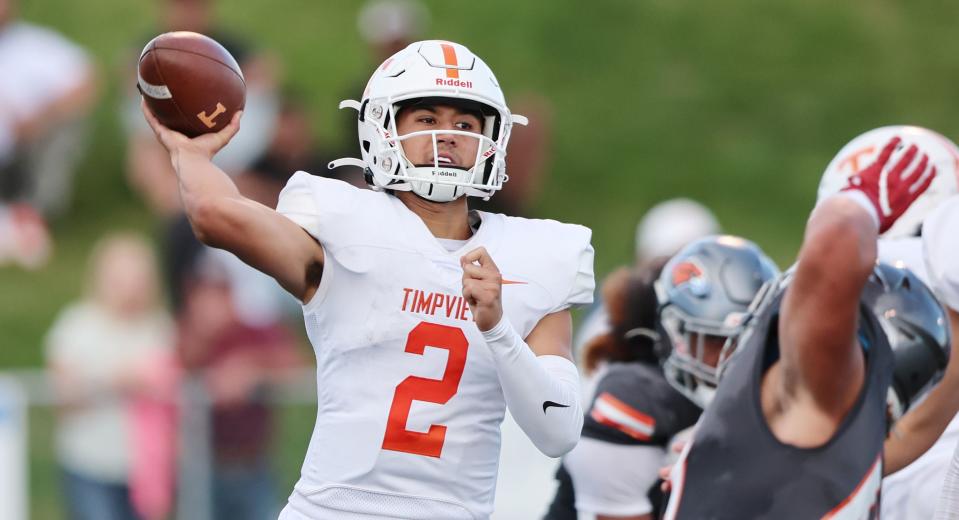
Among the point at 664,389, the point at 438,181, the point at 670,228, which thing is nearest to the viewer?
the point at 438,181

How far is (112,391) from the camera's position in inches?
338

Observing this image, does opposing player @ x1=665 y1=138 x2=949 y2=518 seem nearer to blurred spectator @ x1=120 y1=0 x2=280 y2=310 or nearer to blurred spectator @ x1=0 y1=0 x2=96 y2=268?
blurred spectator @ x1=120 y1=0 x2=280 y2=310

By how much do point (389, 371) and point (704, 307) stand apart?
114 cm

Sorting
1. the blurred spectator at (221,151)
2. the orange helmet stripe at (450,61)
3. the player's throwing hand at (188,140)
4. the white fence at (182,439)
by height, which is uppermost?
the blurred spectator at (221,151)

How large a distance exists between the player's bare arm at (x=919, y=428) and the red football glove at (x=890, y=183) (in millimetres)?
402

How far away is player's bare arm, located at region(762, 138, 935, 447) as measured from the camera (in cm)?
319

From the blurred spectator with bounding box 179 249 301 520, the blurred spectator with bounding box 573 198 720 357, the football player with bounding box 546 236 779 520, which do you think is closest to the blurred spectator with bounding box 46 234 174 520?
the blurred spectator with bounding box 179 249 301 520

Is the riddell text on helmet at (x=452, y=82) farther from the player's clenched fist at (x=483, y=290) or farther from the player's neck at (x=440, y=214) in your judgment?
the player's clenched fist at (x=483, y=290)

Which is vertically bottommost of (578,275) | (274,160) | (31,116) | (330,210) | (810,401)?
(810,401)

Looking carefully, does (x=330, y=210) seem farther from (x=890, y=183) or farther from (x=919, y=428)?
(x=919, y=428)

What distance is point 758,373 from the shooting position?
3406 millimetres

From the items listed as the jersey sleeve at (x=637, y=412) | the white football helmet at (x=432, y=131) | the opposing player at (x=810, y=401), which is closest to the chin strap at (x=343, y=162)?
the white football helmet at (x=432, y=131)

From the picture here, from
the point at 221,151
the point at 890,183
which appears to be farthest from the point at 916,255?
the point at 221,151

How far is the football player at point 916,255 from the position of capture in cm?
418
